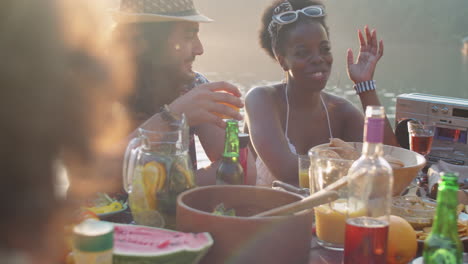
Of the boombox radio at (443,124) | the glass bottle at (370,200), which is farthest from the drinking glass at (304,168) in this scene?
the boombox radio at (443,124)

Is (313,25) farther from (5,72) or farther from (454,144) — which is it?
(5,72)

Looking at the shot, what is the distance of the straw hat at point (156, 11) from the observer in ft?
8.02

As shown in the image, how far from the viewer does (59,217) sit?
0.44m

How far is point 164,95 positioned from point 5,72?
7.07 feet

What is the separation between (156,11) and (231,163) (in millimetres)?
1200

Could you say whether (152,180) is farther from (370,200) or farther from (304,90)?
(304,90)

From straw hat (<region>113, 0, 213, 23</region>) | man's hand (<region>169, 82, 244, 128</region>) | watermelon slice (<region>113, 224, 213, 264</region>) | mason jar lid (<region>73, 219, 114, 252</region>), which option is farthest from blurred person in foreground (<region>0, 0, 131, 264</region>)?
straw hat (<region>113, 0, 213, 23</region>)

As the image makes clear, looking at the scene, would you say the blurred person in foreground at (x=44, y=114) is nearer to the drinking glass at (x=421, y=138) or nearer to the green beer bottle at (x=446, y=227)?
the green beer bottle at (x=446, y=227)

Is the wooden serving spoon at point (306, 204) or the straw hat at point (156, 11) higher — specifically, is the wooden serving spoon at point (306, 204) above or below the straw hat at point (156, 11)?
below

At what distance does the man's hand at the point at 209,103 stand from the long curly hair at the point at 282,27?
1.46m

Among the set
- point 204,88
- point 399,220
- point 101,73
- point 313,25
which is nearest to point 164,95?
point 204,88

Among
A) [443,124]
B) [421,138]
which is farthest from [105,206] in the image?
[443,124]

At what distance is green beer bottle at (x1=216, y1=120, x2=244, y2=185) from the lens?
4.93 feet

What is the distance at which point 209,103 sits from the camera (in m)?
1.71
